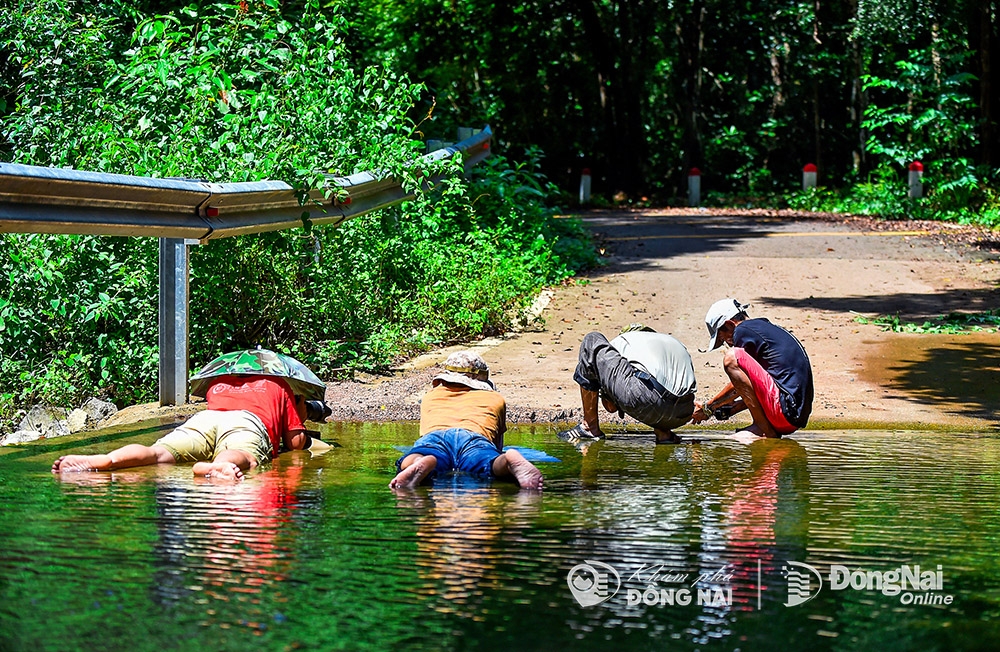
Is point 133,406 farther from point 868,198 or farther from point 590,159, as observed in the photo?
point 590,159

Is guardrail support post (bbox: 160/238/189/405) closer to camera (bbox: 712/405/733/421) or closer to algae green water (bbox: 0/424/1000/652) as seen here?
algae green water (bbox: 0/424/1000/652)

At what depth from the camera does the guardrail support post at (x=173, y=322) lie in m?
8.29

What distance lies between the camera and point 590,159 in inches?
1372

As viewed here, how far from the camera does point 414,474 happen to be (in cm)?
574

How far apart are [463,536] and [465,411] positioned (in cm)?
186

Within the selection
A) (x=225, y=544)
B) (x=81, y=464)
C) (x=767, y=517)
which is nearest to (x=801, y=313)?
(x=767, y=517)

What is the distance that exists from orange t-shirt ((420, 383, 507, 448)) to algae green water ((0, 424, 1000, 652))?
0.38 metres

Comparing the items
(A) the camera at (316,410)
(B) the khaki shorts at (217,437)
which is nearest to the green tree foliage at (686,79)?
(A) the camera at (316,410)

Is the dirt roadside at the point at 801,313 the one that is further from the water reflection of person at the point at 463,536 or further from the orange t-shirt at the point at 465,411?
the water reflection of person at the point at 463,536

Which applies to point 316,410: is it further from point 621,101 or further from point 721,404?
point 621,101

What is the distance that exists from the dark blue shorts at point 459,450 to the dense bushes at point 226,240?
3388mm

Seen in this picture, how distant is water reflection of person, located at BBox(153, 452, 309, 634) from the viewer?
3.66m

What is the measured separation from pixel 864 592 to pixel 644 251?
13.7 metres

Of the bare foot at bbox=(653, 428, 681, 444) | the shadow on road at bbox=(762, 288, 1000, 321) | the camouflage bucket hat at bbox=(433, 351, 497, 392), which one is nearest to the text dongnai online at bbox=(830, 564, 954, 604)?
the camouflage bucket hat at bbox=(433, 351, 497, 392)
